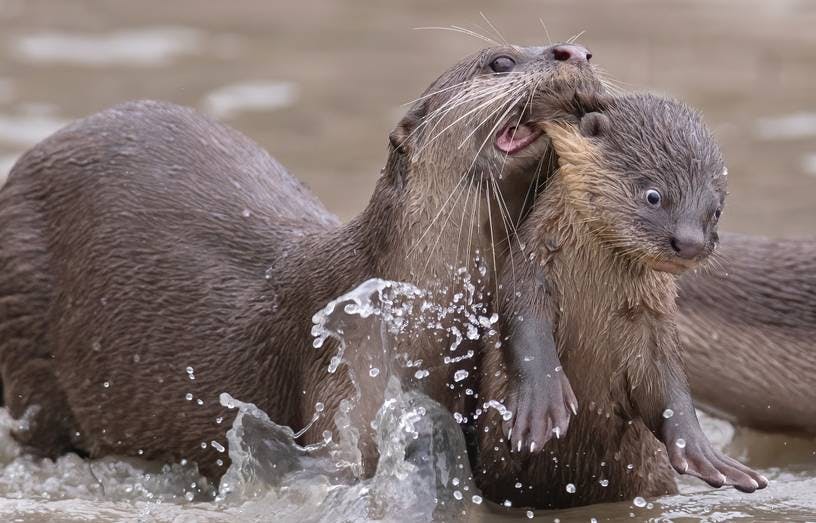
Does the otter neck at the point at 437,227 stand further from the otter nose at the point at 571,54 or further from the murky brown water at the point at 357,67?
the murky brown water at the point at 357,67

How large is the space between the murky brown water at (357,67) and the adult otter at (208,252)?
2.38 meters

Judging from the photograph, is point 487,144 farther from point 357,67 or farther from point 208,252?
point 357,67

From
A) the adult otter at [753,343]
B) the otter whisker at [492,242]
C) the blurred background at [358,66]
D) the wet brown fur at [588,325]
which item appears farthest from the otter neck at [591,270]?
the blurred background at [358,66]

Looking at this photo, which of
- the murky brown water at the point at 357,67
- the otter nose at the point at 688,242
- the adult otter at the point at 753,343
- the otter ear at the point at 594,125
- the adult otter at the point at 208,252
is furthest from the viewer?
the murky brown water at the point at 357,67

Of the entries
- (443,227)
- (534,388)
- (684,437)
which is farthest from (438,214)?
(684,437)

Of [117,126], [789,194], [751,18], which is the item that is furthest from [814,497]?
[751,18]

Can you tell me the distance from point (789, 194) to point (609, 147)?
3.62 meters

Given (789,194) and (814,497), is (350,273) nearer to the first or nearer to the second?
(814,497)

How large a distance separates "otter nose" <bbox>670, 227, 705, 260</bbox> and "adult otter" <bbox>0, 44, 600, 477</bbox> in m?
0.43

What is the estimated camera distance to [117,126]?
15.0ft

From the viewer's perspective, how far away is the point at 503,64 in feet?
12.7

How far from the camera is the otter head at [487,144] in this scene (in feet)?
12.3

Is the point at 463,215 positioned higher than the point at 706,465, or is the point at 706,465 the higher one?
the point at 463,215

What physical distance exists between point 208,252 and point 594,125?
3.53 ft
